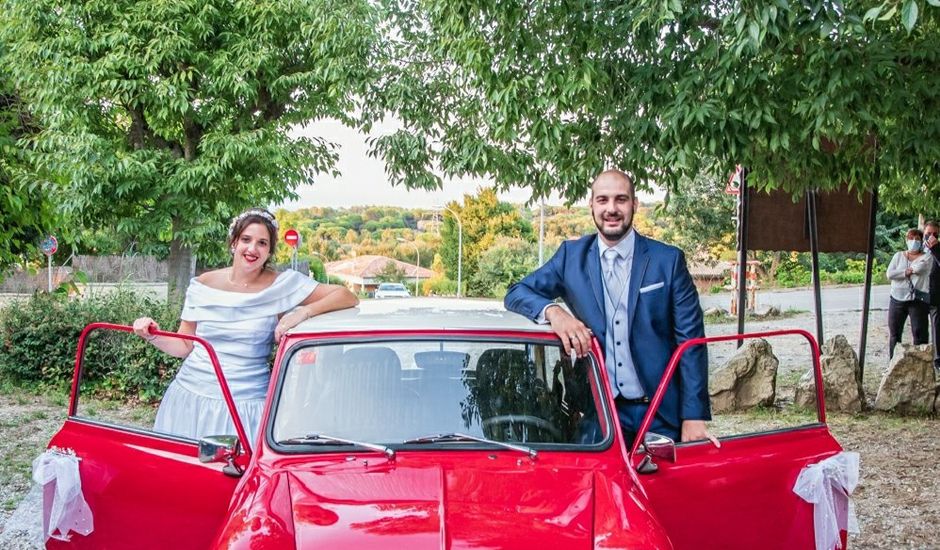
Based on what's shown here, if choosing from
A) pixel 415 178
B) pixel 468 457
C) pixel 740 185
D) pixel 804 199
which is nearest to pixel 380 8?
pixel 415 178

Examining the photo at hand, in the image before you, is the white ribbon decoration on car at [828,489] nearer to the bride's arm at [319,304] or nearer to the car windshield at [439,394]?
the car windshield at [439,394]

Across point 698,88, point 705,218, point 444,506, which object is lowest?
point 444,506

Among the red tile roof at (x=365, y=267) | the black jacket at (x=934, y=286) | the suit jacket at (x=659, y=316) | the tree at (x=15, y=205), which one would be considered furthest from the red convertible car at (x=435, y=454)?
the red tile roof at (x=365, y=267)

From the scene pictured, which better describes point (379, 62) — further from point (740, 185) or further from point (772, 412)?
point (772, 412)

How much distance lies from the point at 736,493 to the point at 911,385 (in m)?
8.69

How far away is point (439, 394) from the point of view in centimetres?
374

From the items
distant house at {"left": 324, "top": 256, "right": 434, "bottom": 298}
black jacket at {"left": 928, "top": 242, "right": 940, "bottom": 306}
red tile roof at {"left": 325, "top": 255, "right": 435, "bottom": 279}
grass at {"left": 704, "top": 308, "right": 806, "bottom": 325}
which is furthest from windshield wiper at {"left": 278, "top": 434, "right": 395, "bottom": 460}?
red tile roof at {"left": 325, "top": 255, "right": 435, "bottom": 279}

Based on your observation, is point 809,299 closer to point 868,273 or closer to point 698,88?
point 868,273

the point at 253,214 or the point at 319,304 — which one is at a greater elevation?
the point at 253,214

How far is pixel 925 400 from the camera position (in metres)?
11.2

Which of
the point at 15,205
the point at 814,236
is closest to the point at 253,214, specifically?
the point at 15,205

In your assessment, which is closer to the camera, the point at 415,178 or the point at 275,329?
the point at 275,329

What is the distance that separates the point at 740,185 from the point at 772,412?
304cm

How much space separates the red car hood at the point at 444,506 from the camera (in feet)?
9.42
